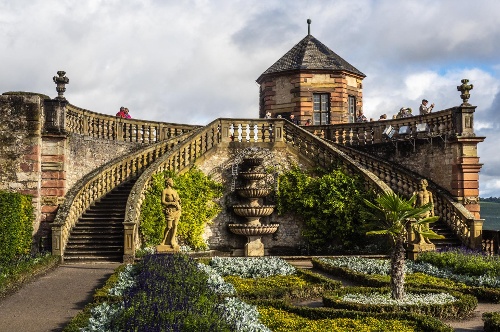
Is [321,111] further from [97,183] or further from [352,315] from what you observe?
[352,315]

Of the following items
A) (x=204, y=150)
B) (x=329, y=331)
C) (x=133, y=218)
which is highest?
(x=204, y=150)

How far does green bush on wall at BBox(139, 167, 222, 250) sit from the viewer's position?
21484mm

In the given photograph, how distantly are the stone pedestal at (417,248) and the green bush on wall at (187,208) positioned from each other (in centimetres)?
786

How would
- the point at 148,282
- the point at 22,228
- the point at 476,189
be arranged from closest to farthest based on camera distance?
the point at 148,282 → the point at 22,228 → the point at 476,189

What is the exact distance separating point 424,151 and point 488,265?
30.9 feet

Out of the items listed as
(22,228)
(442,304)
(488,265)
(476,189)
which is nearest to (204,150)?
(22,228)

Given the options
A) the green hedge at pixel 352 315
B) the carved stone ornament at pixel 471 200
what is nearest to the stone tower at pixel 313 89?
the carved stone ornament at pixel 471 200

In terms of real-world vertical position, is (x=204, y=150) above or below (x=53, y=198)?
above

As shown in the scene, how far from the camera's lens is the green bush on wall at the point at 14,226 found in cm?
1683

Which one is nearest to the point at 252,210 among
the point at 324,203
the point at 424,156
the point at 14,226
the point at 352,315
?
the point at 324,203

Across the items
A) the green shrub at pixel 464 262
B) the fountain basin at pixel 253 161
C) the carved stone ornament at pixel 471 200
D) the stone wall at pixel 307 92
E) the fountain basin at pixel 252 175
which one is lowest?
the green shrub at pixel 464 262

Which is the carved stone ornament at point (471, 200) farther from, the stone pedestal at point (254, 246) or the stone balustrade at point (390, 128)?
the stone pedestal at point (254, 246)

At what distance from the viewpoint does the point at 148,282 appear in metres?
11.3

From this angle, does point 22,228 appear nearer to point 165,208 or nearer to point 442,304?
point 165,208
